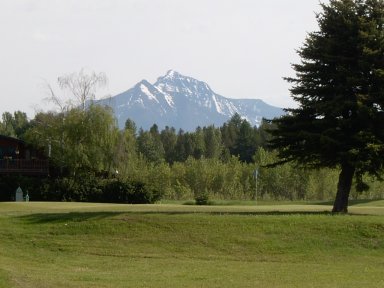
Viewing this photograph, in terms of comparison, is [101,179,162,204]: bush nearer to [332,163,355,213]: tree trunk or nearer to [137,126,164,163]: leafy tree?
[332,163,355,213]: tree trunk

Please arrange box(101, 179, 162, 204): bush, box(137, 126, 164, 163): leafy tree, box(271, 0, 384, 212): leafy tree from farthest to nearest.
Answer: box(137, 126, 164, 163): leafy tree < box(101, 179, 162, 204): bush < box(271, 0, 384, 212): leafy tree

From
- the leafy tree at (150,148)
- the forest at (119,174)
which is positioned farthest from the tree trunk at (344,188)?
the leafy tree at (150,148)

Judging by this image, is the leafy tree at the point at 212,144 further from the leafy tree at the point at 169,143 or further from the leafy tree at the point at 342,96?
the leafy tree at the point at 342,96

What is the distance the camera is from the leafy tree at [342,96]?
101 ft

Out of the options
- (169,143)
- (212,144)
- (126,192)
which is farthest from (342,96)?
(169,143)

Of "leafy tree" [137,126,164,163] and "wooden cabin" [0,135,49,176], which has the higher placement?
"leafy tree" [137,126,164,163]

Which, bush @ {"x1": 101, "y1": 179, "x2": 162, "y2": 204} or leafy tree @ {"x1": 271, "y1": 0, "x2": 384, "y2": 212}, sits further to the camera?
bush @ {"x1": 101, "y1": 179, "x2": 162, "y2": 204}

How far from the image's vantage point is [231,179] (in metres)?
68.9

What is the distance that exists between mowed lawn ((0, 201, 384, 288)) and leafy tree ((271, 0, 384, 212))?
140 inches

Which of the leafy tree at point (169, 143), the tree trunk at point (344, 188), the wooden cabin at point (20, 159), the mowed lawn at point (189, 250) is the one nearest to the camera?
the mowed lawn at point (189, 250)

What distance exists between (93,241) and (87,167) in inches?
1167

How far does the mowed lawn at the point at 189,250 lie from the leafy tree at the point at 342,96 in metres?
3.55

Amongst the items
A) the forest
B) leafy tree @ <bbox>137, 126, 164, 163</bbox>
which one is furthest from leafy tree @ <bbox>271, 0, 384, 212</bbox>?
leafy tree @ <bbox>137, 126, 164, 163</bbox>

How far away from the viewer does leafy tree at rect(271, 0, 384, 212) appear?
3092cm
